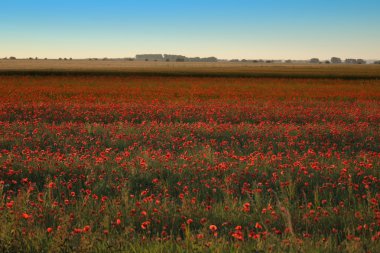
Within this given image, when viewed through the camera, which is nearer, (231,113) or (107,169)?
(107,169)

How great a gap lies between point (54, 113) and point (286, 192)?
12.8 meters

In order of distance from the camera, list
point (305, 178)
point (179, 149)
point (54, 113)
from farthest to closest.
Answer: point (54, 113), point (179, 149), point (305, 178)

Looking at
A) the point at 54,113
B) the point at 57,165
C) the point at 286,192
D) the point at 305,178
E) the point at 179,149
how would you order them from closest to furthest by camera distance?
the point at 286,192
the point at 305,178
the point at 57,165
the point at 179,149
the point at 54,113

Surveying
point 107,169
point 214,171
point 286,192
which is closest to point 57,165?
point 107,169

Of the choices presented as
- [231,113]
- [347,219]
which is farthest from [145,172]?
[231,113]

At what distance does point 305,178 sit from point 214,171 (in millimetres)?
1589

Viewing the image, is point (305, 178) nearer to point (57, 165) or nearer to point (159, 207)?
point (159, 207)

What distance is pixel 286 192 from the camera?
6.55 m

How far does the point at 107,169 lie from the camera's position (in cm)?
761

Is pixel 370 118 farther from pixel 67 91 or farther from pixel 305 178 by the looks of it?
pixel 67 91

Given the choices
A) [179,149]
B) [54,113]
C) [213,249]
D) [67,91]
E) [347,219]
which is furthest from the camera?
[67,91]

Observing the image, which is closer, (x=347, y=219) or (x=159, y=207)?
(x=347, y=219)

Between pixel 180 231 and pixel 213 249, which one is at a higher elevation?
pixel 213 249

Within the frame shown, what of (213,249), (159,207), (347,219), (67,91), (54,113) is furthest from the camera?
(67,91)
